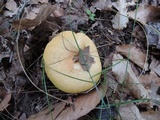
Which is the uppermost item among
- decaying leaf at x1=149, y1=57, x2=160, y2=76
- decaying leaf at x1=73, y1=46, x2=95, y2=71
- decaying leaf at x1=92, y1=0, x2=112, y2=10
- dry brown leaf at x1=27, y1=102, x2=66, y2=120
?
decaying leaf at x1=92, y1=0, x2=112, y2=10

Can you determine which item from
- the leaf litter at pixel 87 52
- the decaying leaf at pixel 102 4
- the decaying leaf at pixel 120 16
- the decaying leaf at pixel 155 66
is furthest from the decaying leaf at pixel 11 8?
the decaying leaf at pixel 155 66

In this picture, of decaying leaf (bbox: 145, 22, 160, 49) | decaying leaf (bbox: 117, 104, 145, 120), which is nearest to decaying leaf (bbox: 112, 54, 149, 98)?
decaying leaf (bbox: 117, 104, 145, 120)

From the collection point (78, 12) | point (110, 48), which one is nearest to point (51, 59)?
point (110, 48)

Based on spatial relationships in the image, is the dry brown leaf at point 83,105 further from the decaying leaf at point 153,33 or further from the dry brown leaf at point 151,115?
the decaying leaf at point 153,33

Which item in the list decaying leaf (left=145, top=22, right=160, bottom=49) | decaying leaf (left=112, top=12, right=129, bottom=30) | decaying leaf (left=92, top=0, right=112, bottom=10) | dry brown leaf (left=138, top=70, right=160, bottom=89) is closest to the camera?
dry brown leaf (left=138, top=70, right=160, bottom=89)

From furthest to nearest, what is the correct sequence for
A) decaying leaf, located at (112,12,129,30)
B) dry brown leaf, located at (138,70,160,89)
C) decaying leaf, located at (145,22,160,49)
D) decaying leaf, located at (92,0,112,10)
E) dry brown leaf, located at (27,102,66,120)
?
decaying leaf, located at (92,0,112,10), decaying leaf, located at (112,12,129,30), decaying leaf, located at (145,22,160,49), dry brown leaf, located at (138,70,160,89), dry brown leaf, located at (27,102,66,120)

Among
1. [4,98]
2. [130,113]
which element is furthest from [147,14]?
[4,98]

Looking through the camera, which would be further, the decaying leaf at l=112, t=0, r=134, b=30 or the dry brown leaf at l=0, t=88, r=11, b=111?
the decaying leaf at l=112, t=0, r=134, b=30

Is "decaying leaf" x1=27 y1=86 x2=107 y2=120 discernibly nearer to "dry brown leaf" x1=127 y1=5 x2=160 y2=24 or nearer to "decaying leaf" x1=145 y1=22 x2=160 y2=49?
"decaying leaf" x1=145 y1=22 x2=160 y2=49

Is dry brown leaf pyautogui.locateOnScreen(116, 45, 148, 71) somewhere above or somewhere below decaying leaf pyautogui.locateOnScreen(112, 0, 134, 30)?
below
